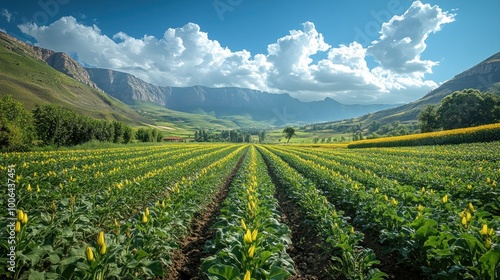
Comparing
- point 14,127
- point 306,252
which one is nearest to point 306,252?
point 306,252

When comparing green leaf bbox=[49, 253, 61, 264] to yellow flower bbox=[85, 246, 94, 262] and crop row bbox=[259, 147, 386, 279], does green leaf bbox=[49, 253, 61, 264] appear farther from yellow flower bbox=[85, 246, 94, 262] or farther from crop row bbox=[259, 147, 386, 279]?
crop row bbox=[259, 147, 386, 279]

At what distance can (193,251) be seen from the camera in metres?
6.62

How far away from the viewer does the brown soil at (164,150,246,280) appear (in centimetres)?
548

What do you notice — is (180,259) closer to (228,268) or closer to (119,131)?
(228,268)

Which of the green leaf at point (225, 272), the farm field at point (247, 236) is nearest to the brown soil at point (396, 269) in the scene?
the farm field at point (247, 236)

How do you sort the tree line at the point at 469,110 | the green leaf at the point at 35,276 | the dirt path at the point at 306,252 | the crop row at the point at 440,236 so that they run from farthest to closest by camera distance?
the tree line at the point at 469,110 < the dirt path at the point at 306,252 < the crop row at the point at 440,236 < the green leaf at the point at 35,276

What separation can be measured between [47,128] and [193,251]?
54417mm

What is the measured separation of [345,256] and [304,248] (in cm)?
243

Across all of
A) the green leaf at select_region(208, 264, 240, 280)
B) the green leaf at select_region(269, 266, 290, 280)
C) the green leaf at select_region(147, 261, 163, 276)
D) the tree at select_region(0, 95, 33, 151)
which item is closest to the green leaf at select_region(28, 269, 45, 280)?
the green leaf at select_region(147, 261, 163, 276)

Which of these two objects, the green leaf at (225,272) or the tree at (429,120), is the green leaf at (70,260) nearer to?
the green leaf at (225,272)

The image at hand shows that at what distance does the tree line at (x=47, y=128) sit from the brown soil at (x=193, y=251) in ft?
122

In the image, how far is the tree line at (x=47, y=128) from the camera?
32.1 metres

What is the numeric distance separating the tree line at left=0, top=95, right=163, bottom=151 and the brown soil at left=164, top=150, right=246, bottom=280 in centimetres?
3704

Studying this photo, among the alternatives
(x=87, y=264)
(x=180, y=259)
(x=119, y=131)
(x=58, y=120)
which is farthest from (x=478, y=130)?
(x=119, y=131)
